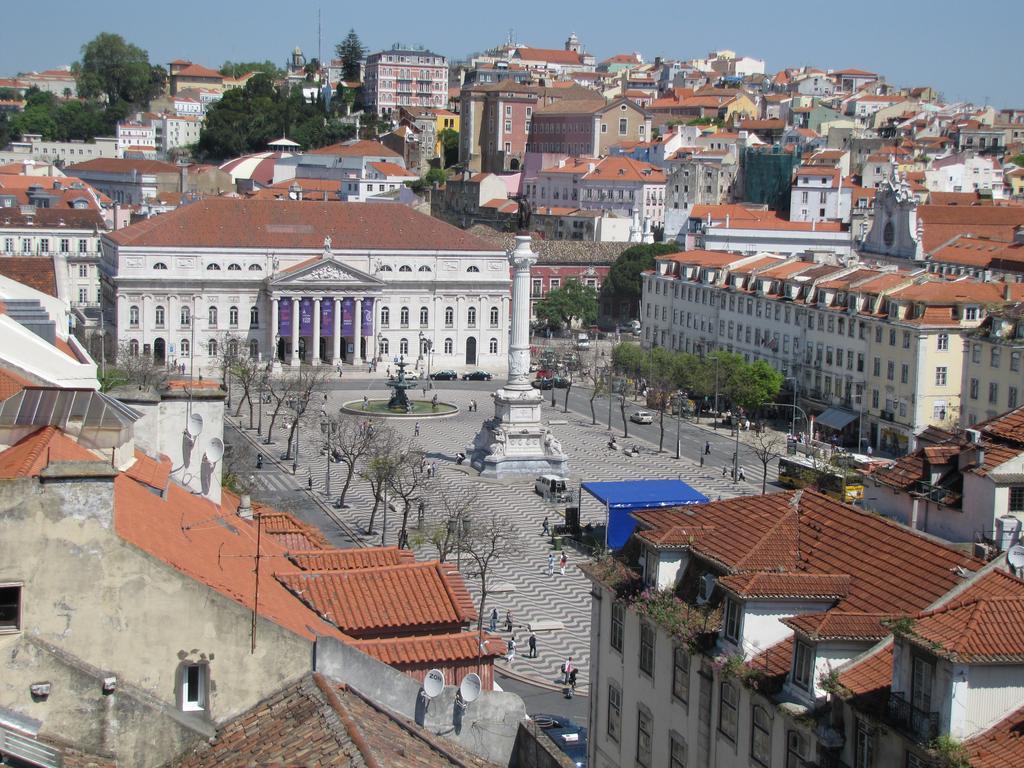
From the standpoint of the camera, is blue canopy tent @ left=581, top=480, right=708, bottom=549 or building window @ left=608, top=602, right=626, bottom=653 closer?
building window @ left=608, top=602, right=626, bottom=653

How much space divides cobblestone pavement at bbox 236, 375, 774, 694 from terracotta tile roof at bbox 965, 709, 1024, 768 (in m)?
21.8

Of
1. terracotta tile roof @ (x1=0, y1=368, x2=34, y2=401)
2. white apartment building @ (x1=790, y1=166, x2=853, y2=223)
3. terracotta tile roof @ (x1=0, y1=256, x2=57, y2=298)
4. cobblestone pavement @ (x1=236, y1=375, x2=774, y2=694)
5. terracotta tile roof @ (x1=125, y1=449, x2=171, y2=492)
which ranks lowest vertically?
cobblestone pavement @ (x1=236, y1=375, x2=774, y2=694)

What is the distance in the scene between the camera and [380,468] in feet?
183

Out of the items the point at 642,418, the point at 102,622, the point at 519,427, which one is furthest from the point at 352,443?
the point at 102,622

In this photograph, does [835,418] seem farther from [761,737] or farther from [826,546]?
[761,737]

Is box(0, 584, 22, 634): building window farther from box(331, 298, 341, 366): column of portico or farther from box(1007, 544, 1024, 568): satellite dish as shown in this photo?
box(331, 298, 341, 366): column of portico

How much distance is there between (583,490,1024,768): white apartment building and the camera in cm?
1733

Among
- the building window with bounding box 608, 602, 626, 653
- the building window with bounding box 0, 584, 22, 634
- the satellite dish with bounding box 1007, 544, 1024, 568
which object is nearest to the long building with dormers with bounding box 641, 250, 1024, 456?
the building window with bounding box 608, 602, 626, 653

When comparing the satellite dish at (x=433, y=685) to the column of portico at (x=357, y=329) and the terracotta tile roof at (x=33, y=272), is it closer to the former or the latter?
the terracotta tile roof at (x=33, y=272)

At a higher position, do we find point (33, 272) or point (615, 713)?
point (33, 272)

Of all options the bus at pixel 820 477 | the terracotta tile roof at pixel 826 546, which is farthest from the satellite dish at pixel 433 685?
the bus at pixel 820 477

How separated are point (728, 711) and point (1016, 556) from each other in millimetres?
4126

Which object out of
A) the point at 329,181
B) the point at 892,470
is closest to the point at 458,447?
the point at 892,470

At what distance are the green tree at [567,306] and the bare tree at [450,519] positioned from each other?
5443 cm
